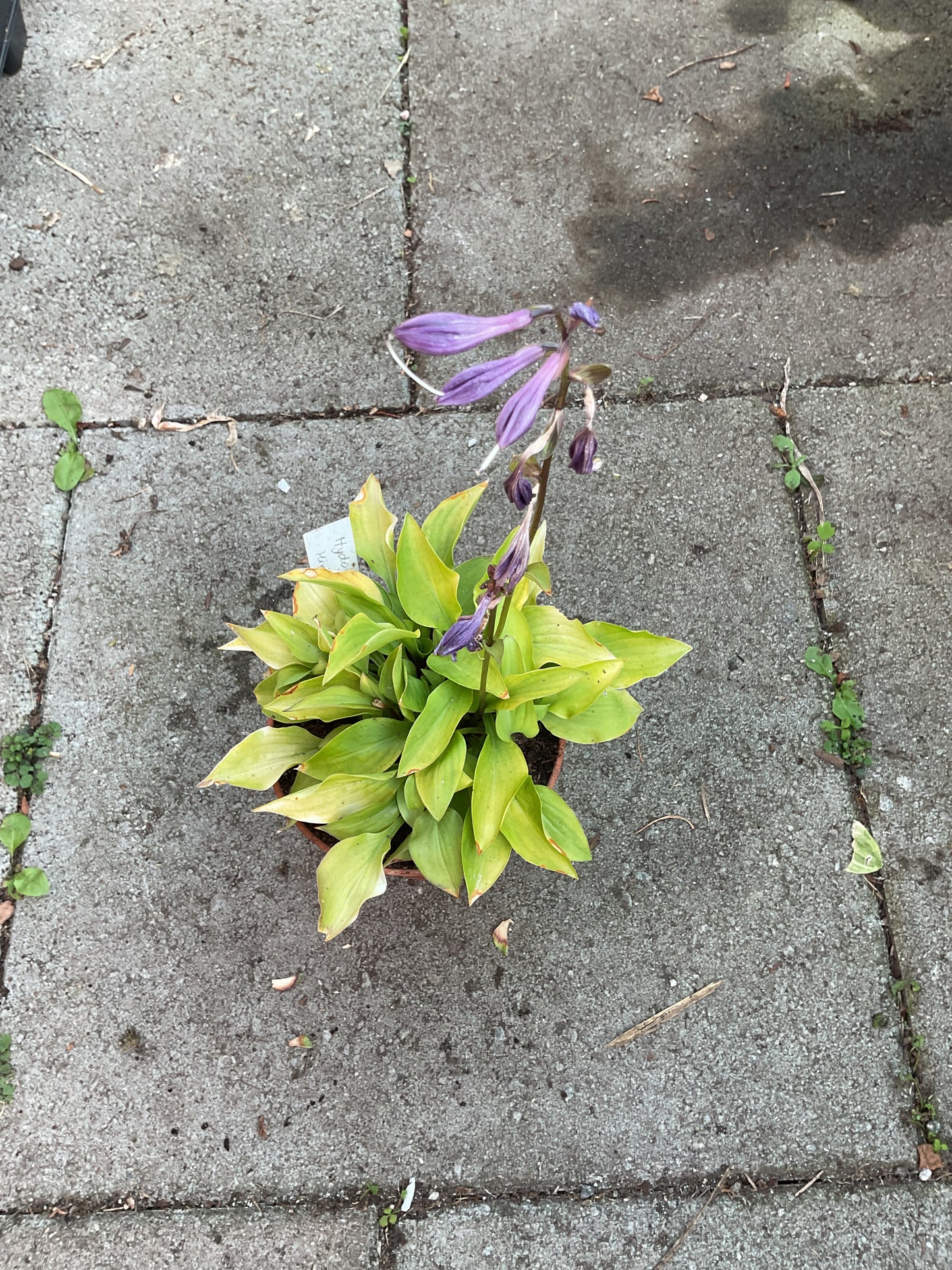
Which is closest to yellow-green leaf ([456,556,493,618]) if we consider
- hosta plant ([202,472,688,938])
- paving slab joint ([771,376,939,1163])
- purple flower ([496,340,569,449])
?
hosta plant ([202,472,688,938])

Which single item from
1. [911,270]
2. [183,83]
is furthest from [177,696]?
[911,270]

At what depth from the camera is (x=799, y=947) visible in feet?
7.82

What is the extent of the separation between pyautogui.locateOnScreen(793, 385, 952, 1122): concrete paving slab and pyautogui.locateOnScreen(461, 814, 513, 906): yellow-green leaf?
4.25 ft

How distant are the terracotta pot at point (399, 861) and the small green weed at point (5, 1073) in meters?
1.04

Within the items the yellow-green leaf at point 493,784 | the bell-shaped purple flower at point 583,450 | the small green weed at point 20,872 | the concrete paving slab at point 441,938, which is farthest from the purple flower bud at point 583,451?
the small green weed at point 20,872

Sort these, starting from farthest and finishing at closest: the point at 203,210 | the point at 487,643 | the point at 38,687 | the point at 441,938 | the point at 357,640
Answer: the point at 203,210, the point at 38,687, the point at 441,938, the point at 357,640, the point at 487,643

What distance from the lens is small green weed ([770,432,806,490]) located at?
9.34 ft

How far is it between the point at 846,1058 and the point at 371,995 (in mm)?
1319

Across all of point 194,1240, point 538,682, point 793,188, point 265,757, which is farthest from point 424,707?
point 793,188

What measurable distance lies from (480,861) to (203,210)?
275 centimetres

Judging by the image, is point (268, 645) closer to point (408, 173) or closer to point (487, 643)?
point (487, 643)

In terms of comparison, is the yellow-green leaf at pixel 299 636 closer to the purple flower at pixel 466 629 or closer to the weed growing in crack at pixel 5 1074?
the purple flower at pixel 466 629

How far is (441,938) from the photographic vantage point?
2377 mm

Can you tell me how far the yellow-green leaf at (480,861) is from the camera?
1.84m
